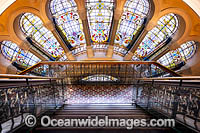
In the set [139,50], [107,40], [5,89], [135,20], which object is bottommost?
[5,89]

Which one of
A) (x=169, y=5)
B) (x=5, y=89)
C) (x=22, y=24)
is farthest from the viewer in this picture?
(x=22, y=24)

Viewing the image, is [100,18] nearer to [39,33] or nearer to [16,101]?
[39,33]

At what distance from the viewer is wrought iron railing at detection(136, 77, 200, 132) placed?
66.6 inches

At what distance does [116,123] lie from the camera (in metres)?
2.10

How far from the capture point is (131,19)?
13664 mm

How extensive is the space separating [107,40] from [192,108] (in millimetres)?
14638

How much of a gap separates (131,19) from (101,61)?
10.9 m

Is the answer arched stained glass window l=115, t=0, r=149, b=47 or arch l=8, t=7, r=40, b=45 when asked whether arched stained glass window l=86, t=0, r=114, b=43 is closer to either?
arched stained glass window l=115, t=0, r=149, b=47

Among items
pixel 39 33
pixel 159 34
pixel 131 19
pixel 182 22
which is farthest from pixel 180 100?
pixel 39 33

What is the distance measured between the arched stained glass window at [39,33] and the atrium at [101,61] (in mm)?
103

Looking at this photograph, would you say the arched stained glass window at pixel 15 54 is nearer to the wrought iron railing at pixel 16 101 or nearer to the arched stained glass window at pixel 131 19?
the arched stained glass window at pixel 131 19

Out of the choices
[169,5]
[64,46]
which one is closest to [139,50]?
[169,5]

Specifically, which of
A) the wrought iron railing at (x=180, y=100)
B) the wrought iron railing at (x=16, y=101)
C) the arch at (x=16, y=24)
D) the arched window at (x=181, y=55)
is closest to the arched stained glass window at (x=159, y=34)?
the arched window at (x=181, y=55)

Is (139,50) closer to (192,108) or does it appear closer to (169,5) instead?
(169,5)
